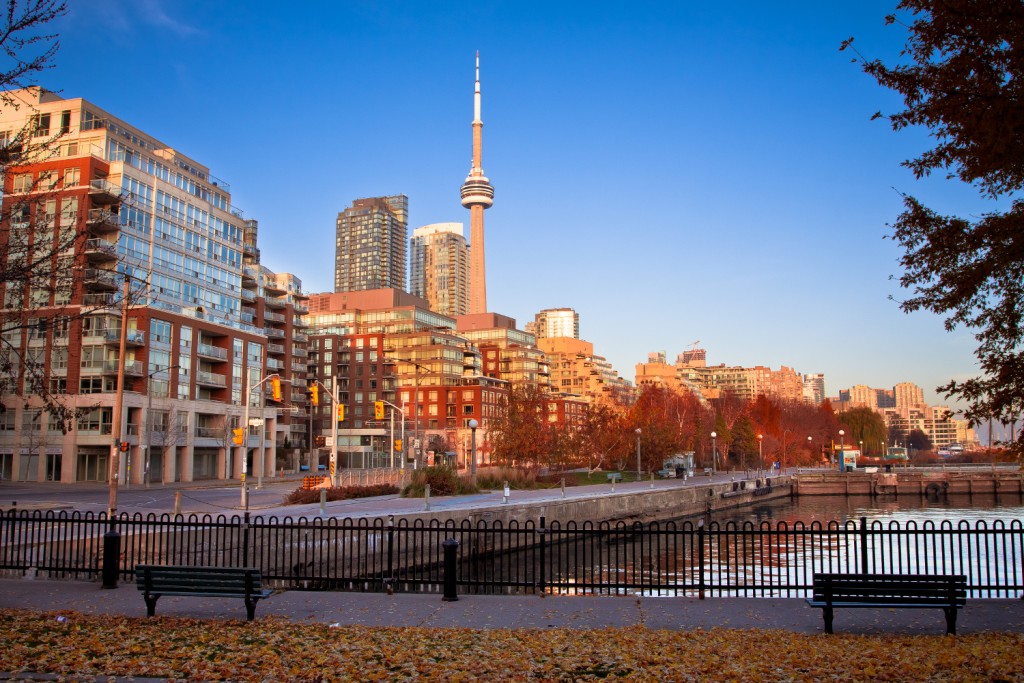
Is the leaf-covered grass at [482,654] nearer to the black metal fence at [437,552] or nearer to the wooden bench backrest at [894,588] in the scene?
the wooden bench backrest at [894,588]

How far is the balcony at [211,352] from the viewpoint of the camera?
8125 cm

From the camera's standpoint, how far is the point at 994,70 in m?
11.7

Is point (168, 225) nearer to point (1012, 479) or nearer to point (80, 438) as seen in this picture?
point (80, 438)

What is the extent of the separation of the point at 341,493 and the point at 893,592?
34.4 meters

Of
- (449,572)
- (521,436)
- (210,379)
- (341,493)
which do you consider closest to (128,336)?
(210,379)

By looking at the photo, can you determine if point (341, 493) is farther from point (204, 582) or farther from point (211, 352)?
point (211, 352)

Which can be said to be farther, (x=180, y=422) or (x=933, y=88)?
(x=180, y=422)

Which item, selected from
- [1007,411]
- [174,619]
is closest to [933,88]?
[1007,411]

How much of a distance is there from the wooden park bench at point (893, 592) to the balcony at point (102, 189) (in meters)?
69.9

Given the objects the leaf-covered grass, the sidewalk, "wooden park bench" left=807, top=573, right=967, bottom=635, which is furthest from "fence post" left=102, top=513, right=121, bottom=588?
"wooden park bench" left=807, top=573, right=967, bottom=635

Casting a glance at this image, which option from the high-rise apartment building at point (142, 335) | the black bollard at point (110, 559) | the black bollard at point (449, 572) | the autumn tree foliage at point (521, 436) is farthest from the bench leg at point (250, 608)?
the high-rise apartment building at point (142, 335)

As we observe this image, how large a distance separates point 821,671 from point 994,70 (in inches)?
342

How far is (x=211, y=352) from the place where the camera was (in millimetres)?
82812

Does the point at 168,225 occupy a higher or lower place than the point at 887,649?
higher
